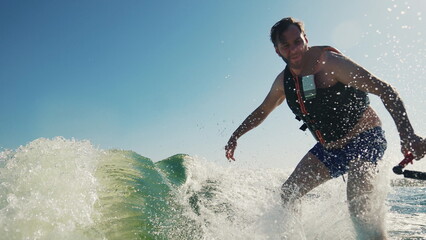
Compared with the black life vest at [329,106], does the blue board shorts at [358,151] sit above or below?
below

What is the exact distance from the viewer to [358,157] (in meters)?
3.12

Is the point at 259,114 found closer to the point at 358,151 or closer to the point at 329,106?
the point at 329,106

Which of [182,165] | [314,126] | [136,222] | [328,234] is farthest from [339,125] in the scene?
[182,165]

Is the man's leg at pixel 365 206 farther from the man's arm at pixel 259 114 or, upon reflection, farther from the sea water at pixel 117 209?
the man's arm at pixel 259 114

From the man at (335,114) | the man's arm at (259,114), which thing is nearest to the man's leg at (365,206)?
the man at (335,114)

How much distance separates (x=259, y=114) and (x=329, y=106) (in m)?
1.02

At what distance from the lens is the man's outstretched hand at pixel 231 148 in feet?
13.6

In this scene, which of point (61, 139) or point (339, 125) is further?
point (61, 139)

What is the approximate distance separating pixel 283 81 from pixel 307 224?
1605mm

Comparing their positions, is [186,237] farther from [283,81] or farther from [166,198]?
[283,81]

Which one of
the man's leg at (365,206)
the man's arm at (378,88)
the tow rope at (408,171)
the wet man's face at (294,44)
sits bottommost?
the man's leg at (365,206)

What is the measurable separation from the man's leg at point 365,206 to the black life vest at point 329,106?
50cm

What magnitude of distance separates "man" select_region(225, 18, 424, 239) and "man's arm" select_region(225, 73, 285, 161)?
0.25m

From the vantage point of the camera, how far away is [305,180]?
11.4 ft
